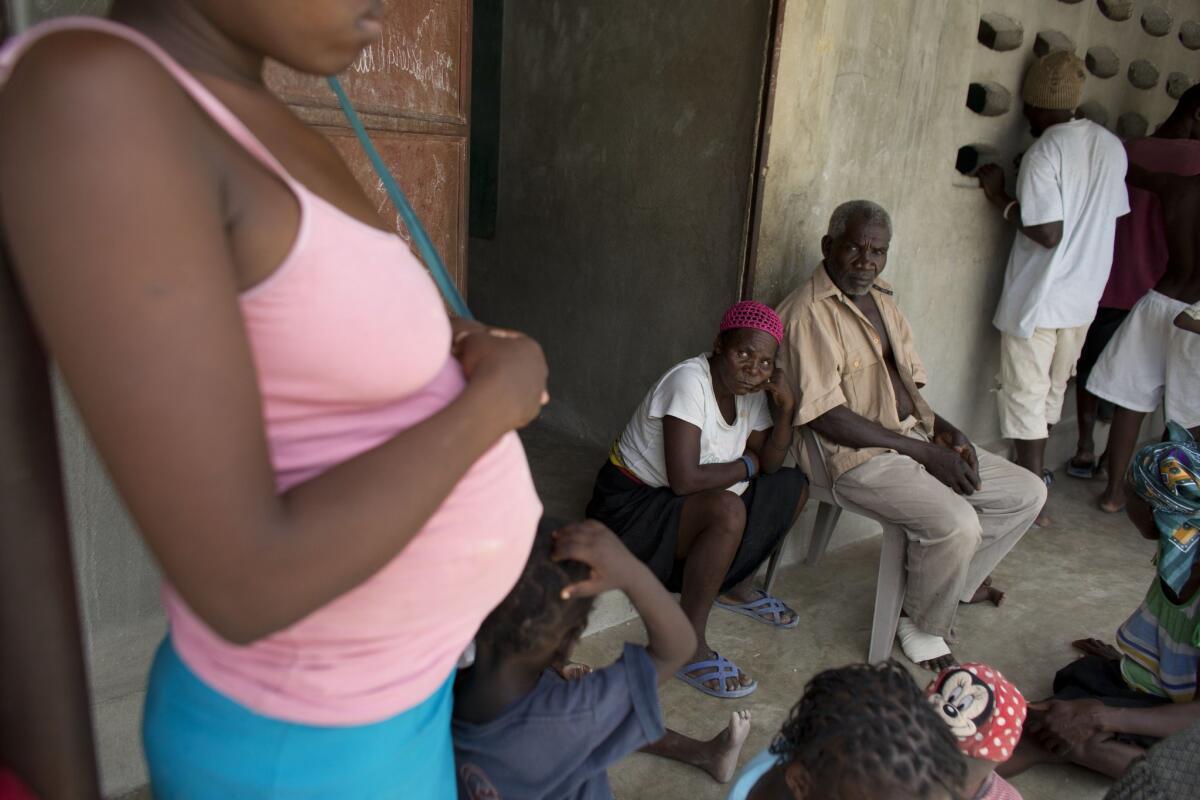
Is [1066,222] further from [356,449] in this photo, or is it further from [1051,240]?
[356,449]

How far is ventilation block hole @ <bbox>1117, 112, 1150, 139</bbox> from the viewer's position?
483 cm

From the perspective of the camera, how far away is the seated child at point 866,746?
1.37 metres

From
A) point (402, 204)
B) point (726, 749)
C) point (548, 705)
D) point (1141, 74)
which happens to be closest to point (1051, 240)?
point (1141, 74)

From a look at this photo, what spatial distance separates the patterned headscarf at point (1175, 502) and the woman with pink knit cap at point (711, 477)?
1.10m

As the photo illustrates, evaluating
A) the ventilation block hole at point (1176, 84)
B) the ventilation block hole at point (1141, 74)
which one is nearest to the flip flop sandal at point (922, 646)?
the ventilation block hole at point (1141, 74)

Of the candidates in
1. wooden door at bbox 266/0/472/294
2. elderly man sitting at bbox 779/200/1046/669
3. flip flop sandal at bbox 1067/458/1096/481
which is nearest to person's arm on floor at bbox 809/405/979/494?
elderly man sitting at bbox 779/200/1046/669

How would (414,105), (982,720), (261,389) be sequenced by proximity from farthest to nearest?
(414,105) → (982,720) → (261,389)

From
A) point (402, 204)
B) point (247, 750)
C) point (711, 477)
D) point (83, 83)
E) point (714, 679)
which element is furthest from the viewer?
point (711, 477)

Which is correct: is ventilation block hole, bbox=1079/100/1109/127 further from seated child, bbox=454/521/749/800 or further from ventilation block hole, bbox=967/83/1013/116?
seated child, bbox=454/521/749/800

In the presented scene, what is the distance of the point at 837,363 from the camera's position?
127 inches

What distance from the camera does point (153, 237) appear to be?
1.86 feet

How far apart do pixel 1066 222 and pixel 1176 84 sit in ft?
5.74

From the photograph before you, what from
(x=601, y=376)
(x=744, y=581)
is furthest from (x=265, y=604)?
(x=601, y=376)

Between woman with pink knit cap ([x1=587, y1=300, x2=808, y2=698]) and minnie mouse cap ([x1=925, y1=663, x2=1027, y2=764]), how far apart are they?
103 centimetres
